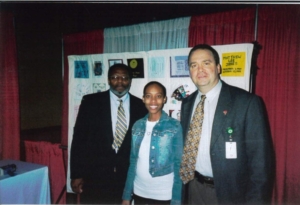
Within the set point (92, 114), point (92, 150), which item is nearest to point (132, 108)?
point (92, 114)

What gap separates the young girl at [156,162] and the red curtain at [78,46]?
168 centimetres

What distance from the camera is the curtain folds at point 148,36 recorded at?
250 centimetres

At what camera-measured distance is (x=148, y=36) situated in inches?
105

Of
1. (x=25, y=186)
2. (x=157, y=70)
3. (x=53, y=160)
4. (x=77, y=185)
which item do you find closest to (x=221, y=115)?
(x=157, y=70)

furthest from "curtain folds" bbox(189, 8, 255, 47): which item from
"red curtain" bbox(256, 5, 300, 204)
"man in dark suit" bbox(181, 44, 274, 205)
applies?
"man in dark suit" bbox(181, 44, 274, 205)

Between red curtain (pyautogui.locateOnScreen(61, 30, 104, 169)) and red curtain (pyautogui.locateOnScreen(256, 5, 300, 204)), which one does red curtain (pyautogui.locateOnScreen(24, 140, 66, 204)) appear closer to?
red curtain (pyautogui.locateOnScreen(61, 30, 104, 169))

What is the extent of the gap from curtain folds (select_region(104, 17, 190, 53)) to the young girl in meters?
1.08

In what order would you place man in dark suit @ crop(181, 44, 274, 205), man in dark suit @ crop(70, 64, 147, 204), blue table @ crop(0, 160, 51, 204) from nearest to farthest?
1. man in dark suit @ crop(181, 44, 274, 205)
2. blue table @ crop(0, 160, 51, 204)
3. man in dark suit @ crop(70, 64, 147, 204)

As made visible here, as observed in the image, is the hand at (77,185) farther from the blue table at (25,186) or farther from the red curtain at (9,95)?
the red curtain at (9,95)

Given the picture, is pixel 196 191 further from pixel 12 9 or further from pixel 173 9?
pixel 12 9

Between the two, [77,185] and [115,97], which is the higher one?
[115,97]

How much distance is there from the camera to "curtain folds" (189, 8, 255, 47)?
222cm

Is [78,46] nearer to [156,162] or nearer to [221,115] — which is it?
[156,162]

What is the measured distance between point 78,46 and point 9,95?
3.78ft
